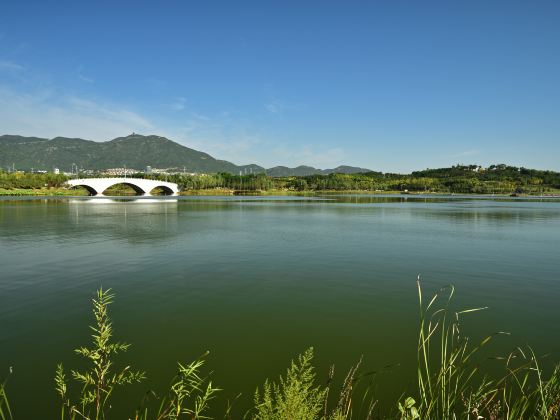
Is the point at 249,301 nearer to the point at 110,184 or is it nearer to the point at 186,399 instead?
the point at 186,399

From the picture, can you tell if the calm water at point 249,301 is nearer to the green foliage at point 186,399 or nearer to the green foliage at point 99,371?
the green foliage at point 186,399

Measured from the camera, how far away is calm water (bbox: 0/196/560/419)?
797cm

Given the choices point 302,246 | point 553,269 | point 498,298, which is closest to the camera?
point 498,298

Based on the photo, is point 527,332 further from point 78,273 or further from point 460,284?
point 78,273

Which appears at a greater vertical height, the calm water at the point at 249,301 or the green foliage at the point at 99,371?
the green foliage at the point at 99,371

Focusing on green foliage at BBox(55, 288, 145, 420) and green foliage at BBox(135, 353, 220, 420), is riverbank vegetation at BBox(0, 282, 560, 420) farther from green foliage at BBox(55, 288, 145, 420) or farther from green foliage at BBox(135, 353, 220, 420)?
green foliage at BBox(55, 288, 145, 420)

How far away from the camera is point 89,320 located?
10.4 m

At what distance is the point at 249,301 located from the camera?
1241 cm

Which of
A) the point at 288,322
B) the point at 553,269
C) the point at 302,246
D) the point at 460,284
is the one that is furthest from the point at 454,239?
the point at 288,322

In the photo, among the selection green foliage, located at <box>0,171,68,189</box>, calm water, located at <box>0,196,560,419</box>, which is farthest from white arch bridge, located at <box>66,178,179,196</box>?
calm water, located at <box>0,196,560,419</box>

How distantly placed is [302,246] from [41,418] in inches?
778

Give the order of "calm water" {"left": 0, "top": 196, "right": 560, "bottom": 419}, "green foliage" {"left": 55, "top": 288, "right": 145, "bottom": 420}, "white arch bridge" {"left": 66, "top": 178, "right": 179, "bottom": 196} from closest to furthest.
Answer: "green foliage" {"left": 55, "top": 288, "right": 145, "bottom": 420} < "calm water" {"left": 0, "top": 196, "right": 560, "bottom": 419} < "white arch bridge" {"left": 66, "top": 178, "right": 179, "bottom": 196}

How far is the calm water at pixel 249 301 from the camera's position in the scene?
314 inches

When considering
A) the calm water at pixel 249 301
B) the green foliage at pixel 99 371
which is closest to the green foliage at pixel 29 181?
the calm water at pixel 249 301
